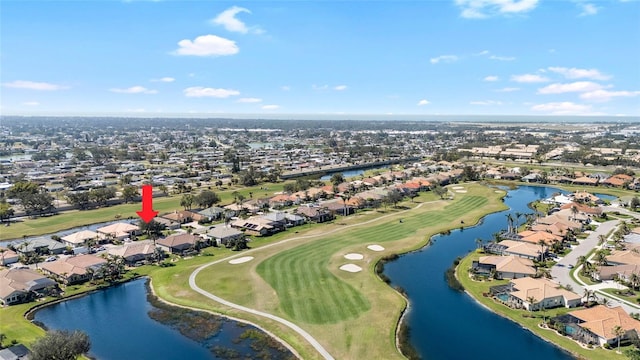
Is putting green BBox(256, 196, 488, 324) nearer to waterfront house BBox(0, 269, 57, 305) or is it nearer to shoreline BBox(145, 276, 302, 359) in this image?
shoreline BBox(145, 276, 302, 359)

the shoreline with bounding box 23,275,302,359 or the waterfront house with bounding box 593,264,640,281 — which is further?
the waterfront house with bounding box 593,264,640,281

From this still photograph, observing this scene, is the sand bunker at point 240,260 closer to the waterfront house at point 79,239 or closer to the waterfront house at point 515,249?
the waterfront house at point 79,239

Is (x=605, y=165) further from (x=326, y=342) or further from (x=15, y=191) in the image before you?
(x=15, y=191)

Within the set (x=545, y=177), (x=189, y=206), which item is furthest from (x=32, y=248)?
(x=545, y=177)

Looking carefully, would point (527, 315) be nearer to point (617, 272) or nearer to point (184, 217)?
point (617, 272)

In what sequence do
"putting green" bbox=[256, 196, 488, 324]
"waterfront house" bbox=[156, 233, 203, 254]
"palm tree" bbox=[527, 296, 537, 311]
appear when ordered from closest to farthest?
"putting green" bbox=[256, 196, 488, 324] < "palm tree" bbox=[527, 296, 537, 311] < "waterfront house" bbox=[156, 233, 203, 254]

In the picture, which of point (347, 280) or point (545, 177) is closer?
point (347, 280)

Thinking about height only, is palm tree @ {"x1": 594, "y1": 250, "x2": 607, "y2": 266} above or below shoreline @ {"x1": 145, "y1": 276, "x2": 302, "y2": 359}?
above

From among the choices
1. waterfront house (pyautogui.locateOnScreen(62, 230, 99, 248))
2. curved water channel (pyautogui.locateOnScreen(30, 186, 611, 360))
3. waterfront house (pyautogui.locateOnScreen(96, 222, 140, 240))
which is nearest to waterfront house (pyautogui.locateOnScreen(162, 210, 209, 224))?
waterfront house (pyautogui.locateOnScreen(96, 222, 140, 240))
